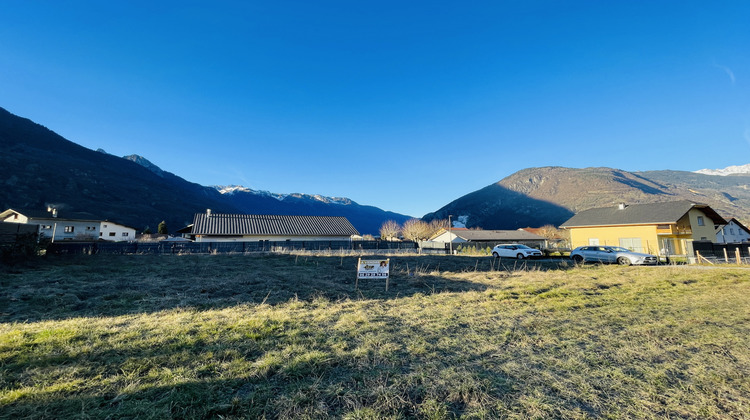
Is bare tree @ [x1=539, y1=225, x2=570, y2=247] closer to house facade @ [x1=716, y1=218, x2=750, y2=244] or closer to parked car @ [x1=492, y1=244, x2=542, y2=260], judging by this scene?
house facade @ [x1=716, y1=218, x2=750, y2=244]

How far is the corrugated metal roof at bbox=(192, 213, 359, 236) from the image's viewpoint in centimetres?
3775

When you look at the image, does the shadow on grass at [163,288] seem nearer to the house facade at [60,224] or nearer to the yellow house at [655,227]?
the yellow house at [655,227]

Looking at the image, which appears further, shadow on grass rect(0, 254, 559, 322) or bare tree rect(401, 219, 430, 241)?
bare tree rect(401, 219, 430, 241)

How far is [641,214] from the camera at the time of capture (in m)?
34.2

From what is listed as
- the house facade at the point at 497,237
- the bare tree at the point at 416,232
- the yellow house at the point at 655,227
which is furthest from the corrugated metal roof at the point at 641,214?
the bare tree at the point at 416,232

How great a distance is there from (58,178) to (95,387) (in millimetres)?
148766

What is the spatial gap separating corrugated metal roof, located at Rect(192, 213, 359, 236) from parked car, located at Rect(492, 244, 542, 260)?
837 inches

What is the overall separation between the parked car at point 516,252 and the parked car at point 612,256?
3.12 metres

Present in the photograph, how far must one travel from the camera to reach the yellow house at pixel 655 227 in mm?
31266

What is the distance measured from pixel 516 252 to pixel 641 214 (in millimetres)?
19537

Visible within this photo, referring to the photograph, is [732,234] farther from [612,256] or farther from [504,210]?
[504,210]

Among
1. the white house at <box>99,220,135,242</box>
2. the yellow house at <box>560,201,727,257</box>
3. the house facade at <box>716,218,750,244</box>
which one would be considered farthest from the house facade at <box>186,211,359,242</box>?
the house facade at <box>716,218,750,244</box>

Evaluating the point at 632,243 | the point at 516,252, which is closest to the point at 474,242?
the point at 516,252

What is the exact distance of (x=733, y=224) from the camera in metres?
49.2
